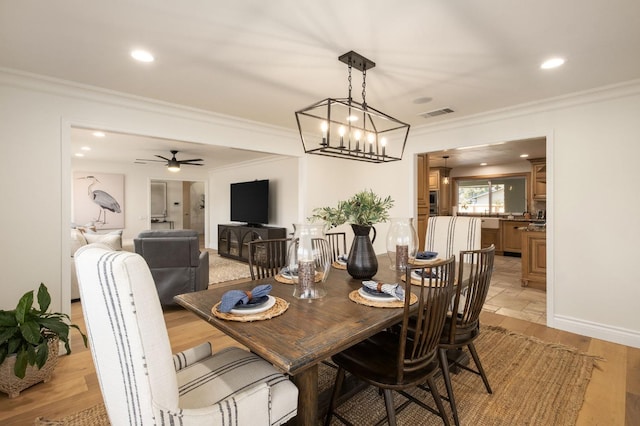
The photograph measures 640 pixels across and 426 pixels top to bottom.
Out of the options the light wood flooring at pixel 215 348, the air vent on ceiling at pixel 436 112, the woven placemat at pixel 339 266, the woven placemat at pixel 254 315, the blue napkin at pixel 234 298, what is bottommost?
the light wood flooring at pixel 215 348

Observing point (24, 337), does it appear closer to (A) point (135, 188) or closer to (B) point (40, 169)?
(B) point (40, 169)

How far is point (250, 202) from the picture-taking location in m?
7.37

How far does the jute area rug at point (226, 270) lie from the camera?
558 cm

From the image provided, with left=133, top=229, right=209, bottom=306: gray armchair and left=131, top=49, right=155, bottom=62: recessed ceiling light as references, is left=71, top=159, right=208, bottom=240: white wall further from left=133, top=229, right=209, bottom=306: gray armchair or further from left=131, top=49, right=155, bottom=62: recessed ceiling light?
left=131, top=49, right=155, bottom=62: recessed ceiling light

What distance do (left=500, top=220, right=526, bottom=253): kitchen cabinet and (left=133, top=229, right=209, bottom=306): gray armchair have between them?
6.77m

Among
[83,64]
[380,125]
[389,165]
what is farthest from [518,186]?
[83,64]

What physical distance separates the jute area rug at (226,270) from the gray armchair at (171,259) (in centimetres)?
129

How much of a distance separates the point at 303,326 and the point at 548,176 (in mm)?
3254

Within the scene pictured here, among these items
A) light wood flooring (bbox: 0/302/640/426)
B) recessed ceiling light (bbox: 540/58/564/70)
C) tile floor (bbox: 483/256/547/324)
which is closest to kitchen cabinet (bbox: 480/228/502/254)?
tile floor (bbox: 483/256/547/324)

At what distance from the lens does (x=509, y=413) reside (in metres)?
2.00

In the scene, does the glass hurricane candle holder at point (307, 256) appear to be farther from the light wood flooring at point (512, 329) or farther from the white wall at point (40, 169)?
the white wall at point (40, 169)

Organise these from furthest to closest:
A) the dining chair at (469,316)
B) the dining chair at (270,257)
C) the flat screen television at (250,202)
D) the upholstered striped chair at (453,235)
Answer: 1. the flat screen television at (250,202)
2. the upholstered striped chair at (453,235)
3. the dining chair at (270,257)
4. the dining chair at (469,316)

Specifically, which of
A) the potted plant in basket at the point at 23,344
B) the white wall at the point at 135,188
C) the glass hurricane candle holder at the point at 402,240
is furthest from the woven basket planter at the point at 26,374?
the white wall at the point at 135,188

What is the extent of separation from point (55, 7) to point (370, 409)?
2.92 m
